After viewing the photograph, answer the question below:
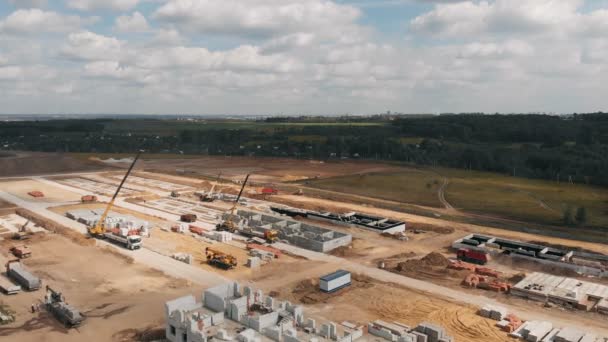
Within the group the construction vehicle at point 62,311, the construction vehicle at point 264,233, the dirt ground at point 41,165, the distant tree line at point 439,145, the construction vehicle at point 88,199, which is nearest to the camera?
the construction vehicle at point 62,311

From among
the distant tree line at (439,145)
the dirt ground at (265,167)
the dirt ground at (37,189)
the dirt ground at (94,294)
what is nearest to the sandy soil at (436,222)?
the dirt ground at (265,167)

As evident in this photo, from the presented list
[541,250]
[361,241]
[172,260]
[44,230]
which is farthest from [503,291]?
[44,230]

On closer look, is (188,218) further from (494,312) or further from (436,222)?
(494,312)

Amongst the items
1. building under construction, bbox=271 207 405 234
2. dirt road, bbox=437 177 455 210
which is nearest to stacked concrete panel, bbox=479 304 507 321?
building under construction, bbox=271 207 405 234

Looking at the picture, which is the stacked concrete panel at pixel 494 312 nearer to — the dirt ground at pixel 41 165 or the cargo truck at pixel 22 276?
the cargo truck at pixel 22 276

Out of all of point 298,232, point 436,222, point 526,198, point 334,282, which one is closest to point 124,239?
point 298,232

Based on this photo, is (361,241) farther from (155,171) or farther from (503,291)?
(155,171)
